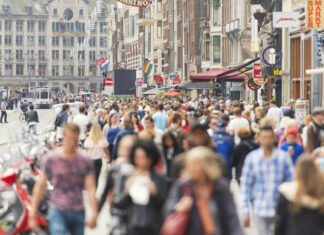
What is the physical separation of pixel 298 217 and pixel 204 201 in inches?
29.0

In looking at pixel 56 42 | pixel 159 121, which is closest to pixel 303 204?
pixel 159 121

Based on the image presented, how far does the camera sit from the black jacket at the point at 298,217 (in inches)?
233

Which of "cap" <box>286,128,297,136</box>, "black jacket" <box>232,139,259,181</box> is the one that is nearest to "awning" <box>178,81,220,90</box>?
"black jacket" <box>232,139,259,181</box>

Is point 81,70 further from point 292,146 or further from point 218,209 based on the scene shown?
point 218,209

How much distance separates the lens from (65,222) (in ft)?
23.6

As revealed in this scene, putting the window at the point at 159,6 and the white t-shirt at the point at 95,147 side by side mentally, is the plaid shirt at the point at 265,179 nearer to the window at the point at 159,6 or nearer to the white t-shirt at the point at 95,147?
the white t-shirt at the point at 95,147

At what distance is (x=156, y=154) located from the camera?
651 centimetres

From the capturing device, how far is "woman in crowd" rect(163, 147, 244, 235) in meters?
5.75

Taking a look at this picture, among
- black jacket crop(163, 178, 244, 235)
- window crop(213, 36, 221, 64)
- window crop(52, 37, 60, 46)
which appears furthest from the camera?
window crop(52, 37, 60, 46)

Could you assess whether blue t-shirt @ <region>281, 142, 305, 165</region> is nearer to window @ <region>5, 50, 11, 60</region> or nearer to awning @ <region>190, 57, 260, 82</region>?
awning @ <region>190, 57, 260, 82</region>

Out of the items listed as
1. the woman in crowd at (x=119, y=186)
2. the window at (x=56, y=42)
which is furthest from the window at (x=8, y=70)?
the woman in crowd at (x=119, y=186)

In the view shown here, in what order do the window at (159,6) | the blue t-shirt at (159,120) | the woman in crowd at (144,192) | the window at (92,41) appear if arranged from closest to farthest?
the woman in crowd at (144,192)
the blue t-shirt at (159,120)
the window at (159,6)
the window at (92,41)

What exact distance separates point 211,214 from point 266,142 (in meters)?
1.88

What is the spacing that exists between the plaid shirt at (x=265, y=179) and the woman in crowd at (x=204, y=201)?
4.68 feet
